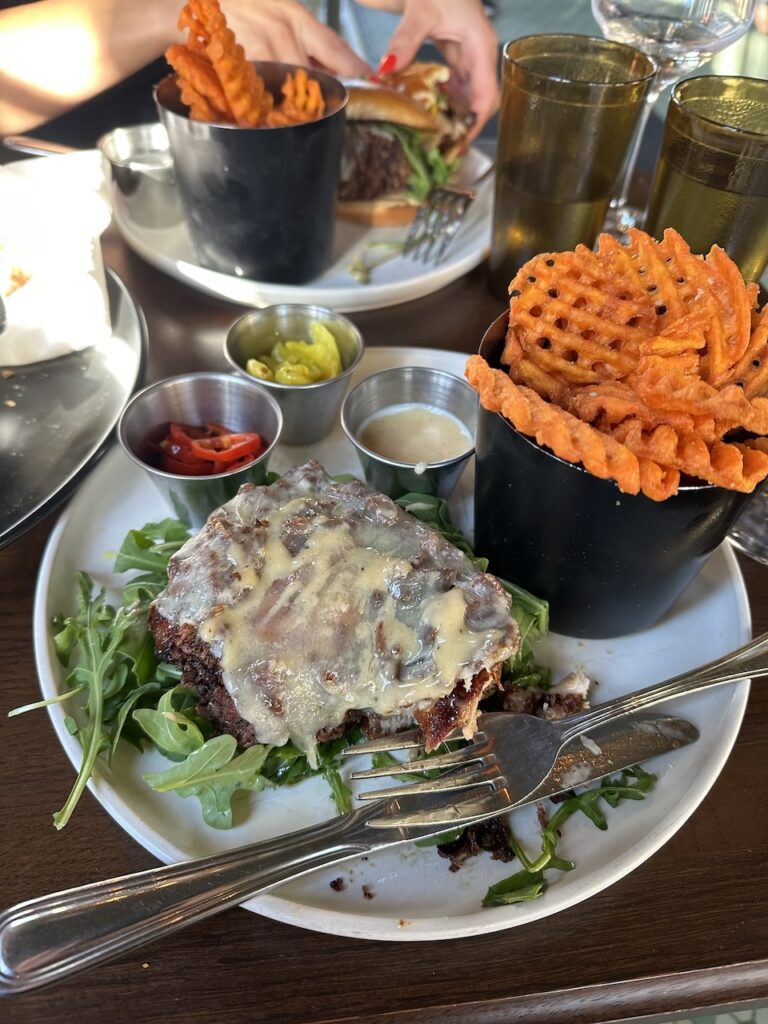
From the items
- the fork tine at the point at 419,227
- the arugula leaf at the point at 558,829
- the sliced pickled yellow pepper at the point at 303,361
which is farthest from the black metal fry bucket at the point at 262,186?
the arugula leaf at the point at 558,829

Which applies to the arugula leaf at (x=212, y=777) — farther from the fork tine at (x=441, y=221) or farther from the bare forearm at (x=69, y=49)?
the bare forearm at (x=69, y=49)

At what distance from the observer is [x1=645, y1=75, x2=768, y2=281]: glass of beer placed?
1.56 m

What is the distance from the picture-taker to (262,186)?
1.83 metres

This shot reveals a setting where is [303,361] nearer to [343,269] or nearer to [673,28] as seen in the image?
[343,269]

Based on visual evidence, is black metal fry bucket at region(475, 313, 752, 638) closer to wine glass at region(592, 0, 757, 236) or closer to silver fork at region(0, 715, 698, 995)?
silver fork at region(0, 715, 698, 995)

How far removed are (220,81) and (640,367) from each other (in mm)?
1405

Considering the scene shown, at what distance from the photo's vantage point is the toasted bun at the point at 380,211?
2.36m

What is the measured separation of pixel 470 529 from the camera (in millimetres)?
1497

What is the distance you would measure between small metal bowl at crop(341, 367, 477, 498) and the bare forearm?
2030mm

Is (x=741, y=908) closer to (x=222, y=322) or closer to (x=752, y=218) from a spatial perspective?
(x=752, y=218)

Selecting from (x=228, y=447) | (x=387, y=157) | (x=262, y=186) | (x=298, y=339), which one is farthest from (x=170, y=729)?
(x=387, y=157)

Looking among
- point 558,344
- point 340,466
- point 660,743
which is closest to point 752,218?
point 558,344

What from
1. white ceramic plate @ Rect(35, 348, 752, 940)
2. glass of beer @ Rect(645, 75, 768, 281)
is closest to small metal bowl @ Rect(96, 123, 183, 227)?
white ceramic plate @ Rect(35, 348, 752, 940)

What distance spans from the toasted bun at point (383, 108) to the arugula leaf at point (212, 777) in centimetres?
209
